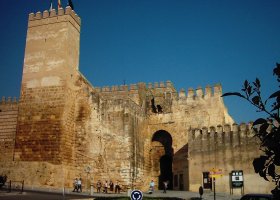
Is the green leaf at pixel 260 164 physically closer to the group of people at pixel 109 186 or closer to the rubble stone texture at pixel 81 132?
the rubble stone texture at pixel 81 132

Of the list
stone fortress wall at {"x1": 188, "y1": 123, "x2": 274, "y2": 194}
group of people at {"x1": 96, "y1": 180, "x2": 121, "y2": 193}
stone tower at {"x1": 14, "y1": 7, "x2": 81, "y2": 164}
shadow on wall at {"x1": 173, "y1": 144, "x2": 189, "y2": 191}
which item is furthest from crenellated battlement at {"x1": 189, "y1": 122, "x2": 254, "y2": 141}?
stone tower at {"x1": 14, "y1": 7, "x2": 81, "y2": 164}

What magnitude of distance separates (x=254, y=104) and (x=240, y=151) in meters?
18.6

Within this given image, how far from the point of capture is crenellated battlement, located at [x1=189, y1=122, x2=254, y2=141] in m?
21.1

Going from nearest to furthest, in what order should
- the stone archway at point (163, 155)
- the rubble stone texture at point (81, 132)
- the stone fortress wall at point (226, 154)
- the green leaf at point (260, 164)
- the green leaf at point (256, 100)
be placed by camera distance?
the green leaf at point (260, 164), the green leaf at point (256, 100), the stone fortress wall at point (226, 154), the rubble stone texture at point (81, 132), the stone archway at point (163, 155)

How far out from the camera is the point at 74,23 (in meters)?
25.9

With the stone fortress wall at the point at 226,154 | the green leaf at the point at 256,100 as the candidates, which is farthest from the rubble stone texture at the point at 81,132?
the green leaf at the point at 256,100

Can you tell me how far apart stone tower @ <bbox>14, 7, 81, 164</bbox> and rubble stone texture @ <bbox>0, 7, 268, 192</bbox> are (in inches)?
2.7

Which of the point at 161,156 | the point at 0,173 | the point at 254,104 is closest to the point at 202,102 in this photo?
the point at 161,156

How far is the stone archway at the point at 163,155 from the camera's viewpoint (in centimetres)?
2861

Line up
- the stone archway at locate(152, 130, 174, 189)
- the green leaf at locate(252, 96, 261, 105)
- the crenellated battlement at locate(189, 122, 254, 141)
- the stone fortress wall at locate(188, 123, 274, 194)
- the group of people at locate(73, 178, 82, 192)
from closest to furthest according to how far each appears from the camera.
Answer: the green leaf at locate(252, 96, 261, 105) → the stone fortress wall at locate(188, 123, 274, 194) → the crenellated battlement at locate(189, 122, 254, 141) → the group of people at locate(73, 178, 82, 192) → the stone archway at locate(152, 130, 174, 189)

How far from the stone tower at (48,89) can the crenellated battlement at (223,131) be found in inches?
345

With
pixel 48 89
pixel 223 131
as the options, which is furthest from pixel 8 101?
pixel 223 131

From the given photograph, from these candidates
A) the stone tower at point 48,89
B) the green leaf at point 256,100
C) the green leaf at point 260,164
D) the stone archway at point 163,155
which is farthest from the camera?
the stone archway at point 163,155

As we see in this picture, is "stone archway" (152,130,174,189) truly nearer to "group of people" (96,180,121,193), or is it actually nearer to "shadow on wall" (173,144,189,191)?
"shadow on wall" (173,144,189,191)
